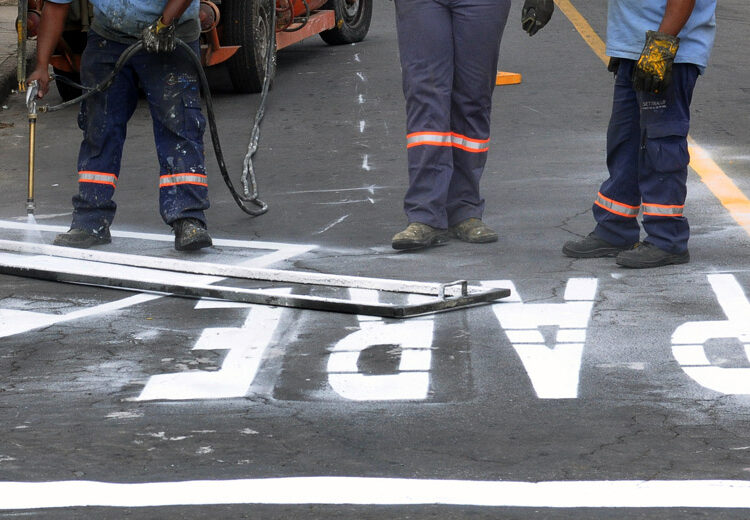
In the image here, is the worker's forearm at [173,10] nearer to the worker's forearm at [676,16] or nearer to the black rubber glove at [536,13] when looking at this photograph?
the black rubber glove at [536,13]

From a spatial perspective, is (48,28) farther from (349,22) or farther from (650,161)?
(349,22)

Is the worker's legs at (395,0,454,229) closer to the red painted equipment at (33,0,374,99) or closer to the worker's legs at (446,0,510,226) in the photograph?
the worker's legs at (446,0,510,226)

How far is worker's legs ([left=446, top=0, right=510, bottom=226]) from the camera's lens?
22.2ft

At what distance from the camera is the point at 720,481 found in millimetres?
3668

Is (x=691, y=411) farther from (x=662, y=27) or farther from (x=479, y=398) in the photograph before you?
(x=662, y=27)

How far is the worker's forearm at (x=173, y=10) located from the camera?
21.9ft

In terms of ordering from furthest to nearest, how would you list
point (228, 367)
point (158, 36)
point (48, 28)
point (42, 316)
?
point (48, 28)
point (158, 36)
point (42, 316)
point (228, 367)

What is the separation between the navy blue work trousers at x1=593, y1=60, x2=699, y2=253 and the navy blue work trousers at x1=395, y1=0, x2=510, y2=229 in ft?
2.32

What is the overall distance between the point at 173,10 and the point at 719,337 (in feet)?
10.2

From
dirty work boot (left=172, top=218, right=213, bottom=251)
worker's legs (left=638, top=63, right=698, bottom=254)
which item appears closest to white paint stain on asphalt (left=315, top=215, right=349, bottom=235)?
dirty work boot (left=172, top=218, right=213, bottom=251)

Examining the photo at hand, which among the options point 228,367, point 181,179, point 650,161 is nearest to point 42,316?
point 228,367

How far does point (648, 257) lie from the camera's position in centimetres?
618

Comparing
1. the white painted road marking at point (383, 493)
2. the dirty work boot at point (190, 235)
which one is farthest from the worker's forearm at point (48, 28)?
the white painted road marking at point (383, 493)

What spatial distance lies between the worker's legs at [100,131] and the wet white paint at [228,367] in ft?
5.77
